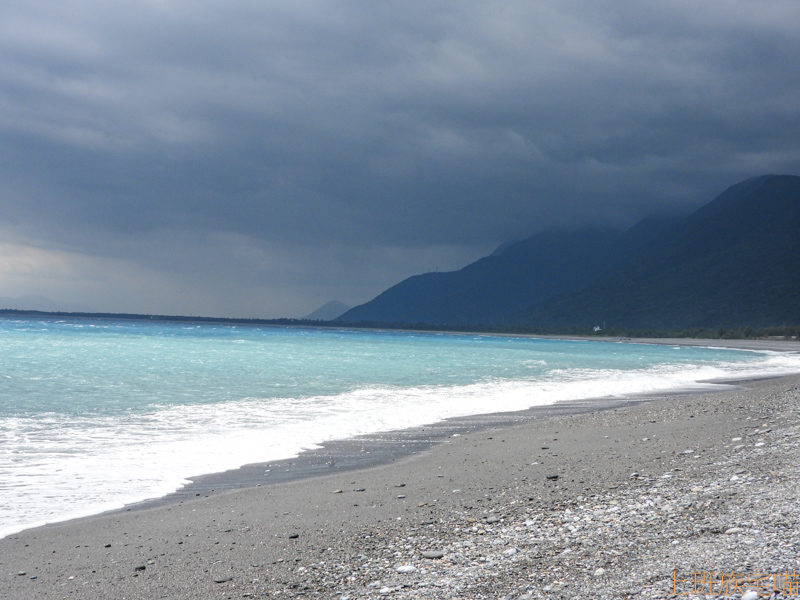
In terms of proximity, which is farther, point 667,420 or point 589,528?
point 667,420

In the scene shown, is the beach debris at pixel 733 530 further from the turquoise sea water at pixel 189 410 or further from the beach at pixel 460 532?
the turquoise sea water at pixel 189 410

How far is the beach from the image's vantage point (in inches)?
145

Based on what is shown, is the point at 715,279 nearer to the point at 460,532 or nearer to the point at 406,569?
the point at 460,532

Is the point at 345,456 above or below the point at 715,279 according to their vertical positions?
below

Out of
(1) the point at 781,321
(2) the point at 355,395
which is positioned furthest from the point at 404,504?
(1) the point at 781,321

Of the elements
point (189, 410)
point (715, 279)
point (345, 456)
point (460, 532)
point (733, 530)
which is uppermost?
point (715, 279)

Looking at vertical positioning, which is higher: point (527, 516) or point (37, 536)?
point (527, 516)

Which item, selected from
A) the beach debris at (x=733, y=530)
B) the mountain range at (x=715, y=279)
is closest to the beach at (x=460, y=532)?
the beach debris at (x=733, y=530)

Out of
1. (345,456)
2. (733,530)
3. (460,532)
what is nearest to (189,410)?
(345,456)

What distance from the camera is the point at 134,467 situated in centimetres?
782

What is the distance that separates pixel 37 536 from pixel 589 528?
466 cm

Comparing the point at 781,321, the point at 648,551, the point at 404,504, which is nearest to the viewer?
the point at 648,551

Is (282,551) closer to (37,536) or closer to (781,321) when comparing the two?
(37,536)

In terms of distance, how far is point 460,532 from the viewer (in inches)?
185
